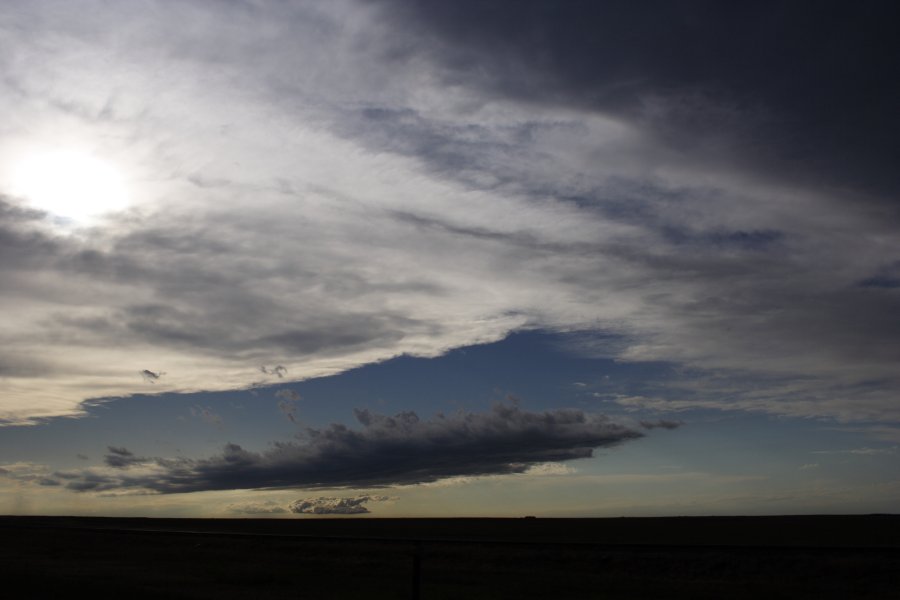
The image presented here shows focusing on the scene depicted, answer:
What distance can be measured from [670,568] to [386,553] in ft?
57.2

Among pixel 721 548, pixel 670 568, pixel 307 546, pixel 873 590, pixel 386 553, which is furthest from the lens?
pixel 307 546

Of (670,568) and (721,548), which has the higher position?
(721,548)

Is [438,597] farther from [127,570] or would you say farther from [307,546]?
[307,546]

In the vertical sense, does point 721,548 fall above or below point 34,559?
above

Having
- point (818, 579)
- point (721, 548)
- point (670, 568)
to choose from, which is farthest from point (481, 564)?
point (721, 548)

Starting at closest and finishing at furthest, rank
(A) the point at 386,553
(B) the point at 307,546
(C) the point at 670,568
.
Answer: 1. (C) the point at 670,568
2. (A) the point at 386,553
3. (B) the point at 307,546

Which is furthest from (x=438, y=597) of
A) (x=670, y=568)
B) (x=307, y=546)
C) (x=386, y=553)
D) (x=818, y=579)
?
(x=307, y=546)

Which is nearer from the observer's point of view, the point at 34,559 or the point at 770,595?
the point at 770,595

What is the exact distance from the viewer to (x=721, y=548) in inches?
481

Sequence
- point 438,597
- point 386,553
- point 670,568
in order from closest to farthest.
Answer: point 438,597 < point 670,568 < point 386,553

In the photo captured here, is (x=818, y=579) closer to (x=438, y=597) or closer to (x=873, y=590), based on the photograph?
(x=873, y=590)

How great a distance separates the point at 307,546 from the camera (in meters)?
54.3

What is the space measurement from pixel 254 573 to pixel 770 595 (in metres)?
20.1

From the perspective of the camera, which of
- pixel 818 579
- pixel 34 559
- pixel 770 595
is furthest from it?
pixel 34 559
